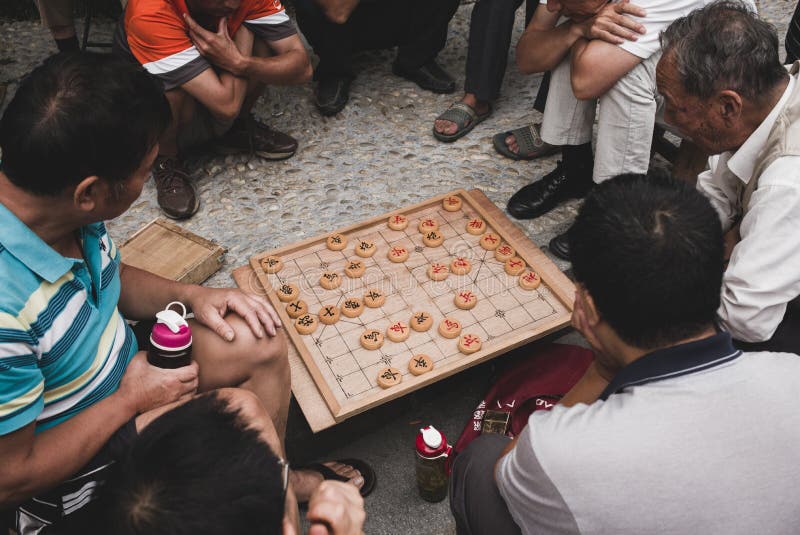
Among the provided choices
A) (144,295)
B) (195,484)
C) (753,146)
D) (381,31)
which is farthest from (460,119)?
(195,484)

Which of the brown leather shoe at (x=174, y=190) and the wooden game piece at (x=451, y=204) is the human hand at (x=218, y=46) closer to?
the brown leather shoe at (x=174, y=190)

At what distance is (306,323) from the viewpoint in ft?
8.49

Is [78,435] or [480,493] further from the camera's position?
[480,493]

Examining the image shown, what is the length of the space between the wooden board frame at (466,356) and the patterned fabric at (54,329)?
71 centimetres

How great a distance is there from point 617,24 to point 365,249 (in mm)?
1532

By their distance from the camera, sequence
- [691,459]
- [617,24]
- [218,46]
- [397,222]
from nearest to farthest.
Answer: [691,459] < [617,24] < [397,222] < [218,46]

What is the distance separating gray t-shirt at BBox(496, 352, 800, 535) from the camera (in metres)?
1.33

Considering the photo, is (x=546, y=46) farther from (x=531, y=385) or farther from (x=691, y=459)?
(x=691, y=459)

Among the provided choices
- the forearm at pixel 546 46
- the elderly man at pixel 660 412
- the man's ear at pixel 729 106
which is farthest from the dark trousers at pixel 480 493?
the forearm at pixel 546 46

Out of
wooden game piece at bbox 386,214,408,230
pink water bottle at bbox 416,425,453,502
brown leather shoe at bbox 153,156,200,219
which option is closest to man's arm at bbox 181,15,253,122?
brown leather shoe at bbox 153,156,200,219

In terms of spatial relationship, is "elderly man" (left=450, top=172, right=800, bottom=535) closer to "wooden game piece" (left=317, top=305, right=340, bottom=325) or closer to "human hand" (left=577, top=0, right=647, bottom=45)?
"wooden game piece" (left=317, top=305, right=340, bottom=325)

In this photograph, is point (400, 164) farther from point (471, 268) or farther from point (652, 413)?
point (652, 413)

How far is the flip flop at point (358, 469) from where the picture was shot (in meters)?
2.39

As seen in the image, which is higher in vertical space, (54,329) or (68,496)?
(54,329)
